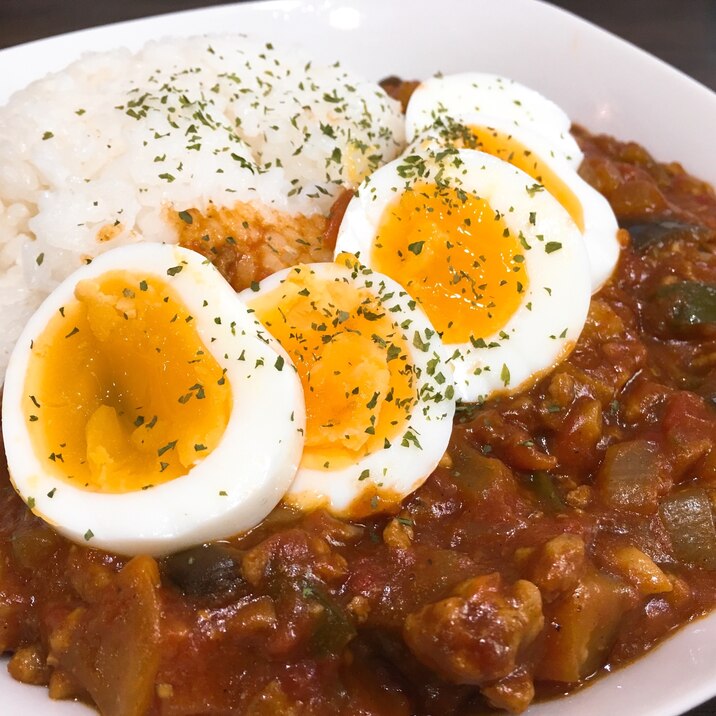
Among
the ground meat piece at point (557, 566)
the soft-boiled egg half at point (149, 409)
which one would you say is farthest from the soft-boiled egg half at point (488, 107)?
the ground meat piece at point (557, 566)

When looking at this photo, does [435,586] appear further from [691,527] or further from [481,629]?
[691,527]

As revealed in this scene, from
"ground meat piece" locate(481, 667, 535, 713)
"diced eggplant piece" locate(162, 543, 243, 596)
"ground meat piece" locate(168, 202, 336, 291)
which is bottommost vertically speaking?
"diced eggplant piece" locate(162, 543, 243, 596)

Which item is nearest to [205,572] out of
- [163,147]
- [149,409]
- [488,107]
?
[149,409]

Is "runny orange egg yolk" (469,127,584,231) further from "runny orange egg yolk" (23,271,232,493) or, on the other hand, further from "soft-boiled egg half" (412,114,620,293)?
"runny orange egg yolk" (23,271,232,493)

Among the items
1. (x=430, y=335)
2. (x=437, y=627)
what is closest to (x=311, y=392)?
(x=430, y=335)

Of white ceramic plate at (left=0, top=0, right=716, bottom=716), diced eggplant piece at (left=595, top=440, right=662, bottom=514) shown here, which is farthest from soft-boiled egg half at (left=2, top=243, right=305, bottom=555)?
white ceramic plate at (left=0, top=0, right=716, bottom=716)

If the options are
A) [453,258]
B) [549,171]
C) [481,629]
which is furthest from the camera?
[549,171]

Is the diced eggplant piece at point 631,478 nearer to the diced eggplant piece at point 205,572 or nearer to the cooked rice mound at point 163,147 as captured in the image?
the diced eggplant piece at point 205,572
